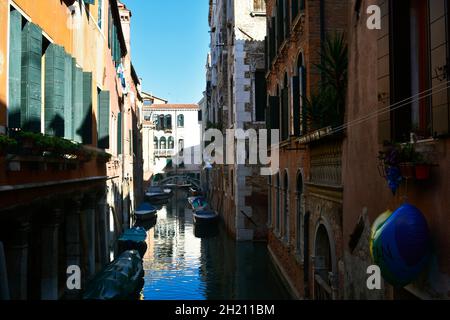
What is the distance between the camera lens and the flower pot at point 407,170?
4.09 m

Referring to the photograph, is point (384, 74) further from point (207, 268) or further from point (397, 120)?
point (207, 268)

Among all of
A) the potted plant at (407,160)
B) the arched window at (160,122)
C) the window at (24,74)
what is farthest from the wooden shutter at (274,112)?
the arched window at (160,122)

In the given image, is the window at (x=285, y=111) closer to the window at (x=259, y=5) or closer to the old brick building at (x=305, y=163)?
the old brick building at (x=305, y=163)

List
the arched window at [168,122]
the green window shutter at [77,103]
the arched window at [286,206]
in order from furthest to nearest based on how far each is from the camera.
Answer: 1. the arched window at [168,122]
2. the arched window at [286,206]
3. the green window shutter at [77,103]

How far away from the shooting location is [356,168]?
607 centimetres

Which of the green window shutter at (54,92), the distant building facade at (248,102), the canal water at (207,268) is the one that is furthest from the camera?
the distant building facade at (248,102)

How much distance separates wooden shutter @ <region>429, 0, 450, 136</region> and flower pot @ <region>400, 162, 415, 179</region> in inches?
13.8

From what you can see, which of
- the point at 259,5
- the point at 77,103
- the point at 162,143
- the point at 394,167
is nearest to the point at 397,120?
the point at 394,167

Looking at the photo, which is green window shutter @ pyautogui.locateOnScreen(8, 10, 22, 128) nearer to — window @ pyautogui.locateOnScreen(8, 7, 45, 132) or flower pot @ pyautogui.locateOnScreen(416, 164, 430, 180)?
window @ pyautogui.locateOnScreen(8, 7, 45, 132)

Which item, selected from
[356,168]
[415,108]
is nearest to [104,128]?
[356,168]

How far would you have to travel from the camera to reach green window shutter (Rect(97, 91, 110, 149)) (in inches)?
466

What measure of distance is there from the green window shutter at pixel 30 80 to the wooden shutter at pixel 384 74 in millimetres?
4049

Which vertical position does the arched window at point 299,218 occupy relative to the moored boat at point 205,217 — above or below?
above

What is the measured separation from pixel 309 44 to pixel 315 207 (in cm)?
316
